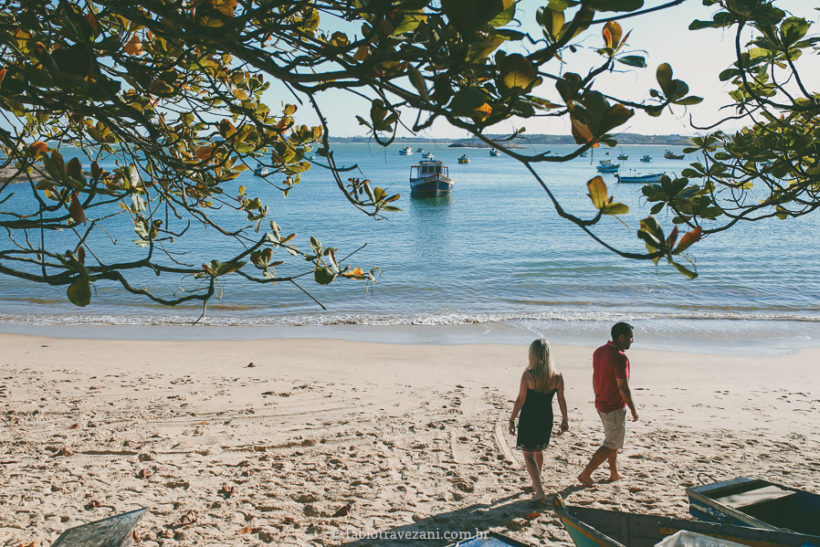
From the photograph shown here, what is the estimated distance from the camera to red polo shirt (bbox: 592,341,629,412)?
529cm

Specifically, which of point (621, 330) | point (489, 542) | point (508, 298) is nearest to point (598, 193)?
point (489, 542)

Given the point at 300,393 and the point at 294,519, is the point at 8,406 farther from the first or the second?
the point at 294,519

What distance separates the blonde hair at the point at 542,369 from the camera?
203 inches

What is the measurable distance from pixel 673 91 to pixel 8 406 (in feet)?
27.5

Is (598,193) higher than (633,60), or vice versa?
(633,60)

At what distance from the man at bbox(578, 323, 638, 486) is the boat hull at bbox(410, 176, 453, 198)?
4259cm

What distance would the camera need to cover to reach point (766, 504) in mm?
4281

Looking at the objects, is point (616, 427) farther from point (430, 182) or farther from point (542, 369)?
point (430, 182)

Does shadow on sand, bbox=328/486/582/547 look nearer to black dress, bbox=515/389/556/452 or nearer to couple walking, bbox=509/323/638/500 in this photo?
couple walking, bbox=509/323/638/500

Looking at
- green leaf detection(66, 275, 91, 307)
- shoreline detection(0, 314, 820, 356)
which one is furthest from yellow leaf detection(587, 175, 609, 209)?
shoreline detection(0, 314, 820, 356)

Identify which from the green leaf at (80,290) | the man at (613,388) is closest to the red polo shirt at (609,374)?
the man at (613,388)

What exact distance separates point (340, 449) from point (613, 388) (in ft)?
9.34

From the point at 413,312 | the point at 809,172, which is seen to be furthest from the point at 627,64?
the point at 413,312

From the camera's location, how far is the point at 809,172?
3.42 m
